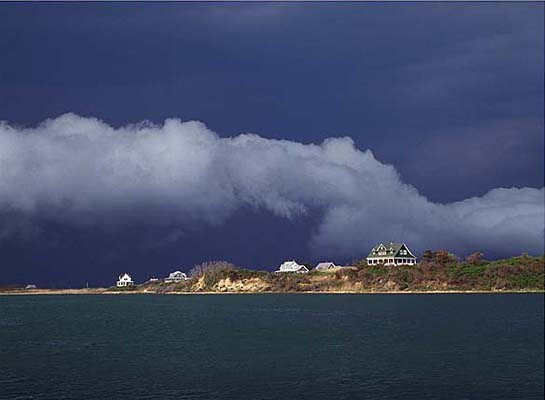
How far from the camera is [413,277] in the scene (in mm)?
188625

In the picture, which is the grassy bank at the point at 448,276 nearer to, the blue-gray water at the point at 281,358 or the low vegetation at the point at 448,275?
the low vegetation at the point at 448,275

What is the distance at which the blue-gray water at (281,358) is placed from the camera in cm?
4412

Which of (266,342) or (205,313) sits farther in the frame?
(205,313)

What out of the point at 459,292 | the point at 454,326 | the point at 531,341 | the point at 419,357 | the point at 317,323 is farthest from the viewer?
the point at 459,292

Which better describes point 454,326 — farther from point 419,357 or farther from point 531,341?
point 419,357

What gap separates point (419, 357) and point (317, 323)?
3292cm

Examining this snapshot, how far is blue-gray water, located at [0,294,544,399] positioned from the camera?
44.1 meters

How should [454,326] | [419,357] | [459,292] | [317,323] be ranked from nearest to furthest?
[419,357] < [454,326] < [317,323] < [459,292]

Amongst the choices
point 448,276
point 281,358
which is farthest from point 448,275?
point 281,358

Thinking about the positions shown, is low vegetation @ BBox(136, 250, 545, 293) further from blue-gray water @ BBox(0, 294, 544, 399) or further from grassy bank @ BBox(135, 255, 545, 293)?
blue-gray water @ BBox(0, 294, 544, 399)

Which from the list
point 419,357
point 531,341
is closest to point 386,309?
point 531,341

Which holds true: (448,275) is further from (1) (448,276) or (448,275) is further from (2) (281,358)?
(2) (281,358)

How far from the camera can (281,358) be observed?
190ft

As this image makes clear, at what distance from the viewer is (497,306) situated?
385 feet
